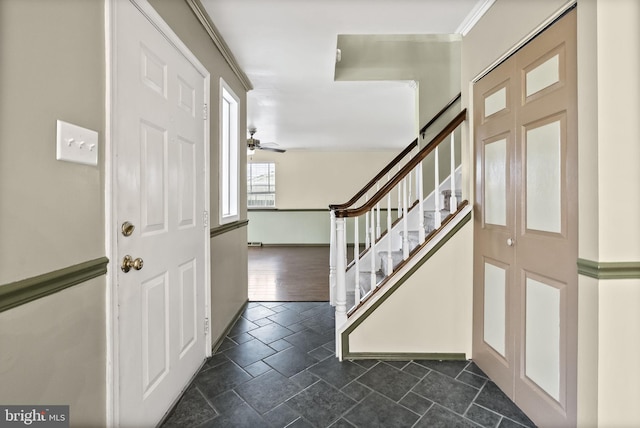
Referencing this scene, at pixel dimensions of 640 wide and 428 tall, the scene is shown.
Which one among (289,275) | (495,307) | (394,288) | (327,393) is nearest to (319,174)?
(289,275)

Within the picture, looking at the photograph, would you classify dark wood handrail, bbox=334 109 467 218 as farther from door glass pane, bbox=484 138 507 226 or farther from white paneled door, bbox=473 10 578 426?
door glass pane, bbox=484 138 507 226

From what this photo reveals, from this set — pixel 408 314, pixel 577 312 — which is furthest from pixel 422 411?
pixel 577 312

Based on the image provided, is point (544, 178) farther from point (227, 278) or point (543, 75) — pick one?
point (227, 278)

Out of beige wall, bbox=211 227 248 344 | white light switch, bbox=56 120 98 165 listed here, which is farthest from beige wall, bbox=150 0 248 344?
white light switch, bbox=56 120 98 165

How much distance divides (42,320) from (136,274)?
416 millimetres

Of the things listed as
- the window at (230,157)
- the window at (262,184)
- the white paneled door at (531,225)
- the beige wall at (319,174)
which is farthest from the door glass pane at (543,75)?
the window at (262,184)

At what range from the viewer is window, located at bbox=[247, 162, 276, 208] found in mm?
7531

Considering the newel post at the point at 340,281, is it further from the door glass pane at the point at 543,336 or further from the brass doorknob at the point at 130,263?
the brass doorknob at the point at 130,263

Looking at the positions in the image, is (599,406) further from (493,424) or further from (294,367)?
(294,367)

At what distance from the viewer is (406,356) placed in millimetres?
2031

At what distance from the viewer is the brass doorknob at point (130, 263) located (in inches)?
46.9

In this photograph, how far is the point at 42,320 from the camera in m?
0.86

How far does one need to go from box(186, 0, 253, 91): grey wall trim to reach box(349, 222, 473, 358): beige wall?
7.14ft

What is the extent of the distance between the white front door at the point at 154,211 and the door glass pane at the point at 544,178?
1.85 metres
